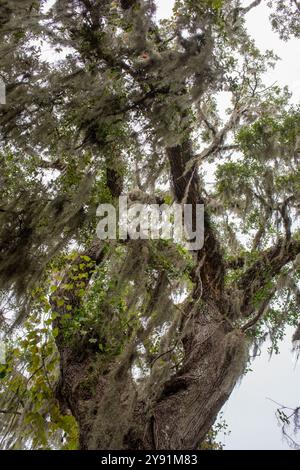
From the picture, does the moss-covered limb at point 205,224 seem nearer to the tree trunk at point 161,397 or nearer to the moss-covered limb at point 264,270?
the moss-covered limb at point 264,270

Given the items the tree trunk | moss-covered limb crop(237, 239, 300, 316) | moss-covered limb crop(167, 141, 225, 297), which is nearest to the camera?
the tree trunk

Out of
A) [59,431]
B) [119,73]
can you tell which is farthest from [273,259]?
[59,431]

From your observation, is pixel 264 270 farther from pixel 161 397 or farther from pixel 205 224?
pixel 161 397

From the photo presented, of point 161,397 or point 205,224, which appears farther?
point 205,224

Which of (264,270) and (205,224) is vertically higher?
(205,224)

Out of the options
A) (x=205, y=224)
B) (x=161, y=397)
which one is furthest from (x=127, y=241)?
(x=161, y=397)

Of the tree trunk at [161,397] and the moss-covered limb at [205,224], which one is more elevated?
the moss-covered limb at [205,224]

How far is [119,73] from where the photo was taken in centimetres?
463

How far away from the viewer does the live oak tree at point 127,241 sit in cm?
450

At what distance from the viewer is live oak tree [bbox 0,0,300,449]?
4496 mm

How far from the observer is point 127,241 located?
585 cm

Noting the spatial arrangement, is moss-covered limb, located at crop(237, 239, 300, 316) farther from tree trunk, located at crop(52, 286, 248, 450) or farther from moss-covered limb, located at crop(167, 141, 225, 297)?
tree trunk, located at crop(52, 286, 248, 450)

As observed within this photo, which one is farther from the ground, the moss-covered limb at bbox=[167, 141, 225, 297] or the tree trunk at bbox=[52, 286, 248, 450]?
the moss-covered limb at bbox=[167, 141, 225, 297]
